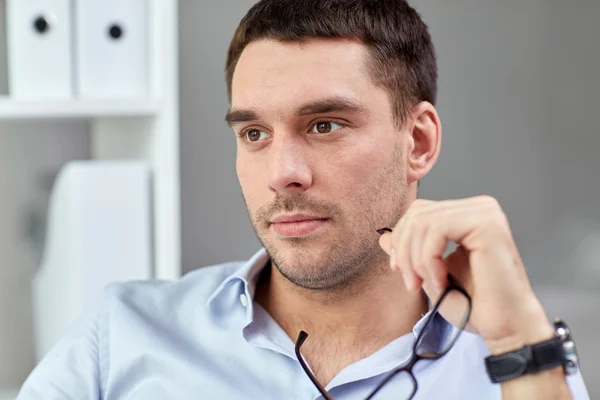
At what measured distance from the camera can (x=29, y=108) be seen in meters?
1.60

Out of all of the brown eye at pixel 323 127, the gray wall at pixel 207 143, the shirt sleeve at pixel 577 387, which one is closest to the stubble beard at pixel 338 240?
the brown eye at pixel 323 127

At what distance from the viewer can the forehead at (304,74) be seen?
4.19 feet

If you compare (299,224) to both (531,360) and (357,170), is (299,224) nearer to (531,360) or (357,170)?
(357,170)

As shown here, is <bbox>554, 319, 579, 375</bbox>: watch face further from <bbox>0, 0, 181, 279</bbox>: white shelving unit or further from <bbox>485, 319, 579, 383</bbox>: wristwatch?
<bbox>0, 0, 181, 279</bbox>: white shelving unit

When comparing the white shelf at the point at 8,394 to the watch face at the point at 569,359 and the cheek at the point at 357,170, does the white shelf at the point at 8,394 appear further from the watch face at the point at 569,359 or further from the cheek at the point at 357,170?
the watch face at the point at 569,359

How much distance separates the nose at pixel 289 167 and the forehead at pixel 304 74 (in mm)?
62

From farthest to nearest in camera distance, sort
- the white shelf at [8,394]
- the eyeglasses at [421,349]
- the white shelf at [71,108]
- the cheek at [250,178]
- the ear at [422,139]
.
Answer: the white shelf at [8,394]
the white shelf at [71,108]
the ear at [422,139]
the cheek at [250,178]
the eyeglasses at [421,349]

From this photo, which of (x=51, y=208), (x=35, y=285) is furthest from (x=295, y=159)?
(x=35, y=285)

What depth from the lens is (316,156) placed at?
1.27 meters

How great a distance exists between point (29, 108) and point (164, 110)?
26 cm

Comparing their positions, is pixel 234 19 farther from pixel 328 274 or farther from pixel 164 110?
pixel 328 274

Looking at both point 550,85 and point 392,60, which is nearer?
point 392,60

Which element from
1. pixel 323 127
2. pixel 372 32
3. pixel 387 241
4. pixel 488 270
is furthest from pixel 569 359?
pixel 372 32

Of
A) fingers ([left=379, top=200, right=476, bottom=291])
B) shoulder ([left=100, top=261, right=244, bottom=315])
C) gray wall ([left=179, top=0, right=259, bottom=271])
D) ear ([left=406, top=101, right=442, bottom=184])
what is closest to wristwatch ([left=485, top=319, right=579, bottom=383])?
fingers ([left=379, top=200, right=476, bottom=291])
